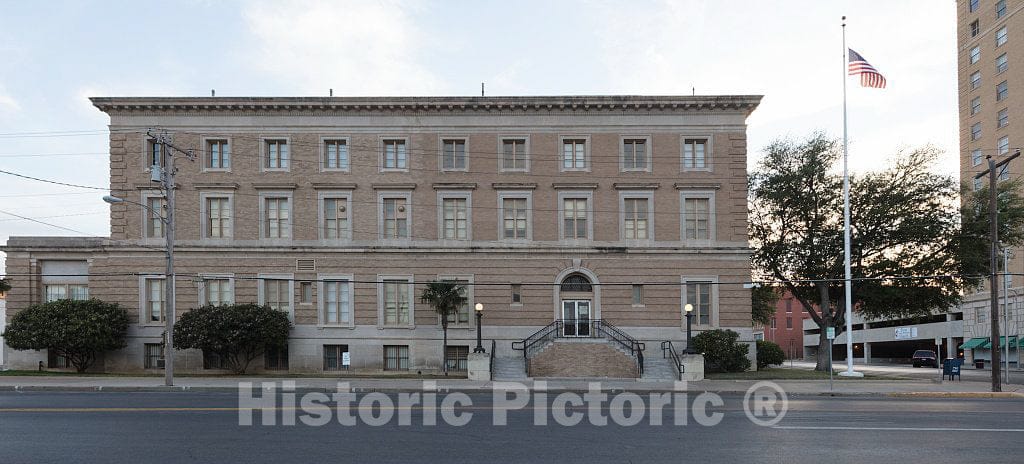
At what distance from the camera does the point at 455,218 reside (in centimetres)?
3622

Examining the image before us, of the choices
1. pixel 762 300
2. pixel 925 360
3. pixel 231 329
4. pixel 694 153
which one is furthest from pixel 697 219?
pixel 925 360

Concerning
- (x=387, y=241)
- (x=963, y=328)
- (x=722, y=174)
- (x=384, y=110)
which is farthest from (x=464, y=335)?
(x=963, y=328)

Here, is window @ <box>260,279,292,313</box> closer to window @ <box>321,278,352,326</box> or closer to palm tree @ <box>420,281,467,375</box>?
window @ <box>321,278,352,326</box>

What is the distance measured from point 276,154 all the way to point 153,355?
11.5m

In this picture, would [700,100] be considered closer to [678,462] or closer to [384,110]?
[384,110]

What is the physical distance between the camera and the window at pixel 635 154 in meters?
36.3

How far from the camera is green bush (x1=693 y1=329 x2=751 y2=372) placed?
3362cm

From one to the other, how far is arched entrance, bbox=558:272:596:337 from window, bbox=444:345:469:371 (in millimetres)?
4932

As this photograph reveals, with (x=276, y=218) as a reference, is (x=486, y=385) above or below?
below

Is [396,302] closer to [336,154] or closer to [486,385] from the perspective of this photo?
[336,154]

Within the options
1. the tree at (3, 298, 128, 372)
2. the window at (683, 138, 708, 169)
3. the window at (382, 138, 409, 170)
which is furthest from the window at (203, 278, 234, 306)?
the window at (683, 138, 708, 169)

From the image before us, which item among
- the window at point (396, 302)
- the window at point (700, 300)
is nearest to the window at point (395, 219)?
the window at point (396, 302)

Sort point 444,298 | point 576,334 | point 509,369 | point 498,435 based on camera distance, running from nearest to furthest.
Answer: point 498,435 → point 509,369 → point 444,298 → point 576,334

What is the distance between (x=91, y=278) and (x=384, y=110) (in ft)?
54.4
